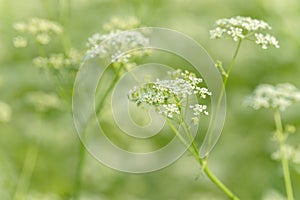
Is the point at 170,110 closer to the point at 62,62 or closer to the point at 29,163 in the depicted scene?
the point at 62,62

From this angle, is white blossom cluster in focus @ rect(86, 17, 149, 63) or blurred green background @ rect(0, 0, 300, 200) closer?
white blossom cluster in focus @ rect(86, 17, 149, 63)

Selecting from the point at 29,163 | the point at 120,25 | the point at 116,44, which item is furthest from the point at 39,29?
the point at 29,163

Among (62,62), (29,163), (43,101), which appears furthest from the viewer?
(29,163)

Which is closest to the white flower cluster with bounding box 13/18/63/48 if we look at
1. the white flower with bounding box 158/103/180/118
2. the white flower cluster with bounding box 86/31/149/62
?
the white flower cluster with bounding box 86/31/149/62

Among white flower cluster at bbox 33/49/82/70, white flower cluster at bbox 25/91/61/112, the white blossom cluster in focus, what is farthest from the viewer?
white flower cluster at bbox 25/91/61/112

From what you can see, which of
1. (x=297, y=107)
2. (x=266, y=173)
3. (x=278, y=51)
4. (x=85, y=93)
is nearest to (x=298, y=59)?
(x=278, y=51)

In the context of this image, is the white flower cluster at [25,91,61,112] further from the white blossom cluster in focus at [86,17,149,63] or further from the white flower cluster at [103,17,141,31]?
the white blossom cluster in focus at [86,17,149,63]

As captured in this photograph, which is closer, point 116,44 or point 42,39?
point 116,44

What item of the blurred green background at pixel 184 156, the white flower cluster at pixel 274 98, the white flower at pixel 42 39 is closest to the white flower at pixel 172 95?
the white flower cluster at pixel 274 98
